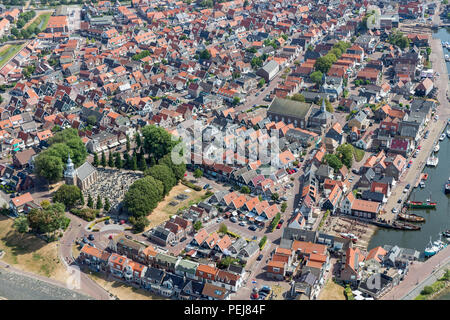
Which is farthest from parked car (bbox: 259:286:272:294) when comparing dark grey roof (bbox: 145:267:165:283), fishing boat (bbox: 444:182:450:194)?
fishing boat (bbox: 444:182:450:194)

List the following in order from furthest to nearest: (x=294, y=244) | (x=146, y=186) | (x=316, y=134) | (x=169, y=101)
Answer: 1. (x=169, y=101)
2. (x=316, y=134)
3. (x=146, y=186)
4. (x=294, y=244)

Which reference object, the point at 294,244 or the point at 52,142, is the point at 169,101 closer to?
the point at 52,142

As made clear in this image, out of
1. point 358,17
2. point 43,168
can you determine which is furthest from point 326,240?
point 358,17

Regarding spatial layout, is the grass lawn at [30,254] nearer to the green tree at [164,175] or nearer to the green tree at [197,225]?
the green tree at [164,175]

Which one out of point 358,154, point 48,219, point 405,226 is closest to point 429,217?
point 405,226

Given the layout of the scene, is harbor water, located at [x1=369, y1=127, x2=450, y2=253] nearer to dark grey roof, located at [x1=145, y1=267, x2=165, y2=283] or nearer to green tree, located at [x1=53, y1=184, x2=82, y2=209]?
dark grey roof, located at [x1=145, y1=267, x2=165, y2=283]

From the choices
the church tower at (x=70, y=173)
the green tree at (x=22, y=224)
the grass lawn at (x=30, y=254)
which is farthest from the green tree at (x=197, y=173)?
the green tree at (x=22, y=224)
